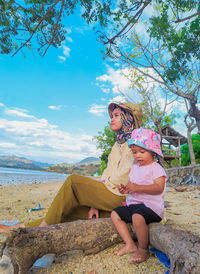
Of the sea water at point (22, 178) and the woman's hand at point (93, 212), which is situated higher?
the woman's hand at point (93, 212)

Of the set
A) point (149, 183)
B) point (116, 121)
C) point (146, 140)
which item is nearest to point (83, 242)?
point (149, 183)

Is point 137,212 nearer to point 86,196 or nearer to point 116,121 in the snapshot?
point 86,196

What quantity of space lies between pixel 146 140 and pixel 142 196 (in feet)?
1.92

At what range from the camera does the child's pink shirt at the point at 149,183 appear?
1.98 metres

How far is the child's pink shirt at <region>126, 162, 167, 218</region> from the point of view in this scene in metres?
1.98

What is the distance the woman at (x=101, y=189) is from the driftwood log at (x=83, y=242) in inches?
13.0

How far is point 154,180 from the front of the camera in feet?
6.63

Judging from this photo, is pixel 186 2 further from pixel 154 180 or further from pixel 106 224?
pixel 106 224

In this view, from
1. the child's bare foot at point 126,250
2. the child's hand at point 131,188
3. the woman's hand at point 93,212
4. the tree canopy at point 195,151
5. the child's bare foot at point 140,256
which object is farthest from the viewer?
the tree canopy at point 195,151

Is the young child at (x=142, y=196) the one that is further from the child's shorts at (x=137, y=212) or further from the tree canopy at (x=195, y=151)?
the tree canopy at (x=195, y=151)

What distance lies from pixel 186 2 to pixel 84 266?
15.8 ft

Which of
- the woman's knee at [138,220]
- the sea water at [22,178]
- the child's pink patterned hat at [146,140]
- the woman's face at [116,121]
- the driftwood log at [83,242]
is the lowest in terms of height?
the sea water at [22,178]

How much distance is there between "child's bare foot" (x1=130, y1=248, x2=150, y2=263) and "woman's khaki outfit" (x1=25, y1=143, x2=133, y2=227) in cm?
64

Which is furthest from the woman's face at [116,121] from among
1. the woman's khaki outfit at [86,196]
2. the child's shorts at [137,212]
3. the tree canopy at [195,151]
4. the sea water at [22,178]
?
the tree canopy at [195,151]
